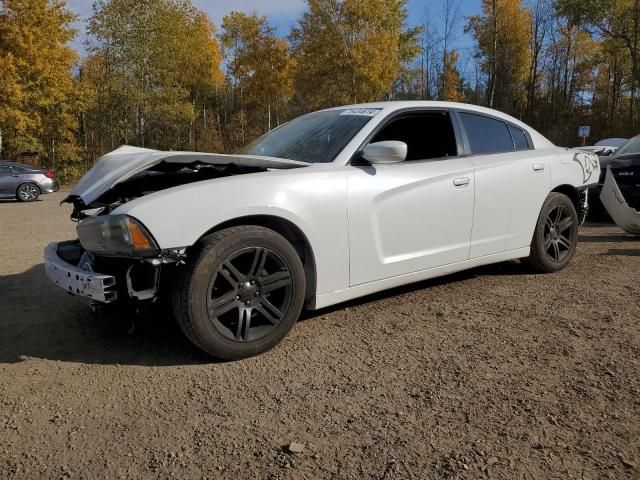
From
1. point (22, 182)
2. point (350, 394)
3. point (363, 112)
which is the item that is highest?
point (363, 112)

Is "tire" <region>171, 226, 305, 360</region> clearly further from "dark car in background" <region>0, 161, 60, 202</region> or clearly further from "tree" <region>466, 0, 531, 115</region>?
"tree" <region>466, 0, 531, 115</region>

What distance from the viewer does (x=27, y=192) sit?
1703 cm

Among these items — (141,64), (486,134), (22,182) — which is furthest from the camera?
(141,64)

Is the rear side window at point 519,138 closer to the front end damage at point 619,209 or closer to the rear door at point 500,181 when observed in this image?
the rear door at point 500,181

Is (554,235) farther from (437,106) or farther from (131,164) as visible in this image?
(131,164)

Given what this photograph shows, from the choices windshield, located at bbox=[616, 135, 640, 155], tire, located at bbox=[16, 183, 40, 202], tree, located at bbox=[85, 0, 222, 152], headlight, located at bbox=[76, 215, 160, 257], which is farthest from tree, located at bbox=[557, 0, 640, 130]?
headlight, located at bbox=[76, 215, 160, 257]

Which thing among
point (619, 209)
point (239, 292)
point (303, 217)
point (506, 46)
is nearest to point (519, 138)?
point (619, 209)

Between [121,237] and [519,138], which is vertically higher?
[519,138]

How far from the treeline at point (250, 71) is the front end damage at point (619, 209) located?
2263 cm

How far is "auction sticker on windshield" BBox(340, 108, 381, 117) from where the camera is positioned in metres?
3.90

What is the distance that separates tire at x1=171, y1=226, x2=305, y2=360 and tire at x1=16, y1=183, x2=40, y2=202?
16.5 m

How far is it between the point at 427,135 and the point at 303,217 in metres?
1.62

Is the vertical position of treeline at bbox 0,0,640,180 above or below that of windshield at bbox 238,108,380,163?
above

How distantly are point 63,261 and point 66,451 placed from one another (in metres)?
1.45
